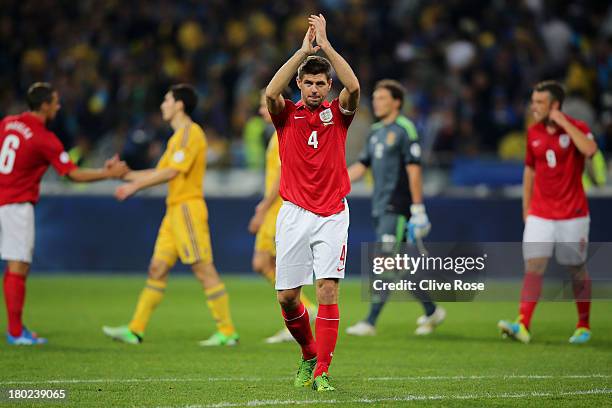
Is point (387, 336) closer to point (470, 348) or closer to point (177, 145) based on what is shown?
point (470, 348)

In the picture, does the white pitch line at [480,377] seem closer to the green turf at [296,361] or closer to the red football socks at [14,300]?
the green turf at [296,361]

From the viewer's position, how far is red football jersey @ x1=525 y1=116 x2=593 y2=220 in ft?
35.1

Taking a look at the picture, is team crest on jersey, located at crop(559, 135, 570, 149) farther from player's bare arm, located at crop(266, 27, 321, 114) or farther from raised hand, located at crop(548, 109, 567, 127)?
player's bare arm, located at crop(266, 27, 321, 114)

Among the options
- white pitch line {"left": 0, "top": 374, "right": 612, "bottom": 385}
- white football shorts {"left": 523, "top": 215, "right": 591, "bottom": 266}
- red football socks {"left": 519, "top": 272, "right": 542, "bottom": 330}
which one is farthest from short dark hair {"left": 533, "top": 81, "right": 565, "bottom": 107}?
white pitch line {"left": 0, "top": 374, "right": 612, "bottom": 385}

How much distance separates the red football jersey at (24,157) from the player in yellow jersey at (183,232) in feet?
2.34

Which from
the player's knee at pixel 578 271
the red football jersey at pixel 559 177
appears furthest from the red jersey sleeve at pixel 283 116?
the player's knee at pixel 578 271

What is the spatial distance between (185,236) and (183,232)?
0.14ft

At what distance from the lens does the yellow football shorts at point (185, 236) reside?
34.9 ft

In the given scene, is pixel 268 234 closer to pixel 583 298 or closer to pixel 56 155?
pixel 56 155

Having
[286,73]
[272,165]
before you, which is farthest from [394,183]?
[286,73]

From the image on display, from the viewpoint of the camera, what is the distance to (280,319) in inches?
506

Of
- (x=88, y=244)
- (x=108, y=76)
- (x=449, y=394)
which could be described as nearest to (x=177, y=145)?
(x=449, y=394)

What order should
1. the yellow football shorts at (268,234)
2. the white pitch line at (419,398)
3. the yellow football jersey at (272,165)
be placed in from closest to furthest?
the white pitch line at (419,398), the yellow football jersey at (272,165), the yellow football shorts at (268,234)

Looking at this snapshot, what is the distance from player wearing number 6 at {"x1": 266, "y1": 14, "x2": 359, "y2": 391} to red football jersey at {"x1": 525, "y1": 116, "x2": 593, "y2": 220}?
342 centimetres
